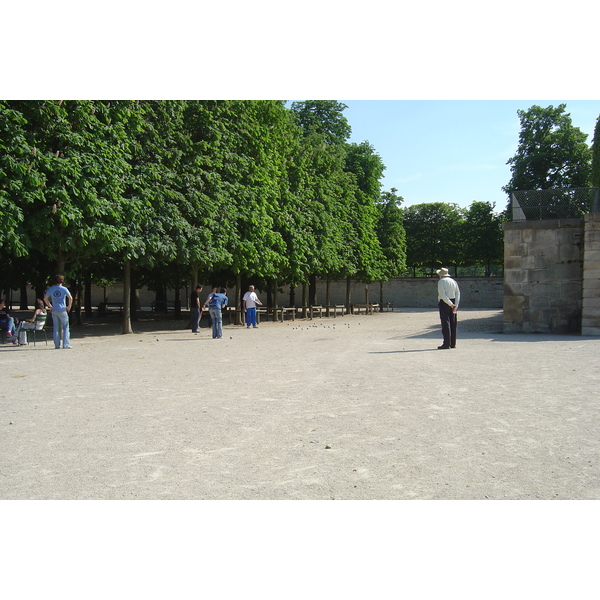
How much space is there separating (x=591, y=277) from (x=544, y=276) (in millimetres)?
1447

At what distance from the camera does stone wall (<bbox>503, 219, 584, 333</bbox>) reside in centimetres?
1889

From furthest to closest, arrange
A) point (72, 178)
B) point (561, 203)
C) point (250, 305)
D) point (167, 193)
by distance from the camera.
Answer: point (250, 305), point (167, 193), point (561, 203), point (72, 178)

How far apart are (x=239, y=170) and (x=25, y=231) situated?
10747 mm

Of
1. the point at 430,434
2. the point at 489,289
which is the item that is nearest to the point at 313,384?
the point at 430,434

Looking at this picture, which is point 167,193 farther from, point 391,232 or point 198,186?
point 391,232

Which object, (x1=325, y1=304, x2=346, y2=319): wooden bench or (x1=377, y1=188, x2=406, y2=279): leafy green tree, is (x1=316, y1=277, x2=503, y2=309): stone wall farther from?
(x1=325, y1=304, x2=346, y2=319): wooden bench

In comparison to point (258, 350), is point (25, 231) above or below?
above

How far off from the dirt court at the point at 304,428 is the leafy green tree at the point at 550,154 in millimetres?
35023

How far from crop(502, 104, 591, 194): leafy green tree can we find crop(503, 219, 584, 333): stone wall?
27.1m

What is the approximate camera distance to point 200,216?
22344 mm

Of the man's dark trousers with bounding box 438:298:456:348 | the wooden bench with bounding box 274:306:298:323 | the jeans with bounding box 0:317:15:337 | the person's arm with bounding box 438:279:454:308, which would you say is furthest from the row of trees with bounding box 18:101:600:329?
the man's dark trousers with bounding box 438:298:456:348

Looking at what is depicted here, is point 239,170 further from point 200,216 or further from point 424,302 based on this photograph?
point 424,302

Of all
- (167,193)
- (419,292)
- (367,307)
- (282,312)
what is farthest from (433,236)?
(167,193)

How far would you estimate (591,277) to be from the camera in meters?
18.0
